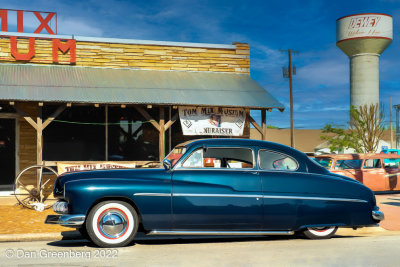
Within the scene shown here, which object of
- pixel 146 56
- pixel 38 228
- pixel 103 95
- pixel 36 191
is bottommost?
pixel 38 228

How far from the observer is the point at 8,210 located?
41.2ft

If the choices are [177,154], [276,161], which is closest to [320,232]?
[276,161]

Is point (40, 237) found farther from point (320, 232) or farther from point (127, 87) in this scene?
point (127, 87)

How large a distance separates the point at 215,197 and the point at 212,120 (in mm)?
9633

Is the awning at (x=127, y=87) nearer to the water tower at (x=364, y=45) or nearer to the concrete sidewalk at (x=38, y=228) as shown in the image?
the concrete sidewalk at (x=38, y=228)

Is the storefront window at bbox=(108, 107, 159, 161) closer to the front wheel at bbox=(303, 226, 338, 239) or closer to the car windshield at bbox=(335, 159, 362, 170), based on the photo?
the car windshield at bbox=(335, 159, 362, 170)

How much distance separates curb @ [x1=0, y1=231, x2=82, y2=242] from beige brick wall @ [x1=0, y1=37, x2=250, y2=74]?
30.1 feet

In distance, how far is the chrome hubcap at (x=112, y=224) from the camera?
7141 mm

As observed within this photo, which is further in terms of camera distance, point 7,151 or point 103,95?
point 7,151

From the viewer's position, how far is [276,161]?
25.6 ft

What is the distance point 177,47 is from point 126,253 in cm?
1215

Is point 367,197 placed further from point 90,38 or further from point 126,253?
point 90,38

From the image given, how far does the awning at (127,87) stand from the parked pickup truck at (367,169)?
2.94 m

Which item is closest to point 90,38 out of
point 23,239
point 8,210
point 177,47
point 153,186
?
point 177,47
